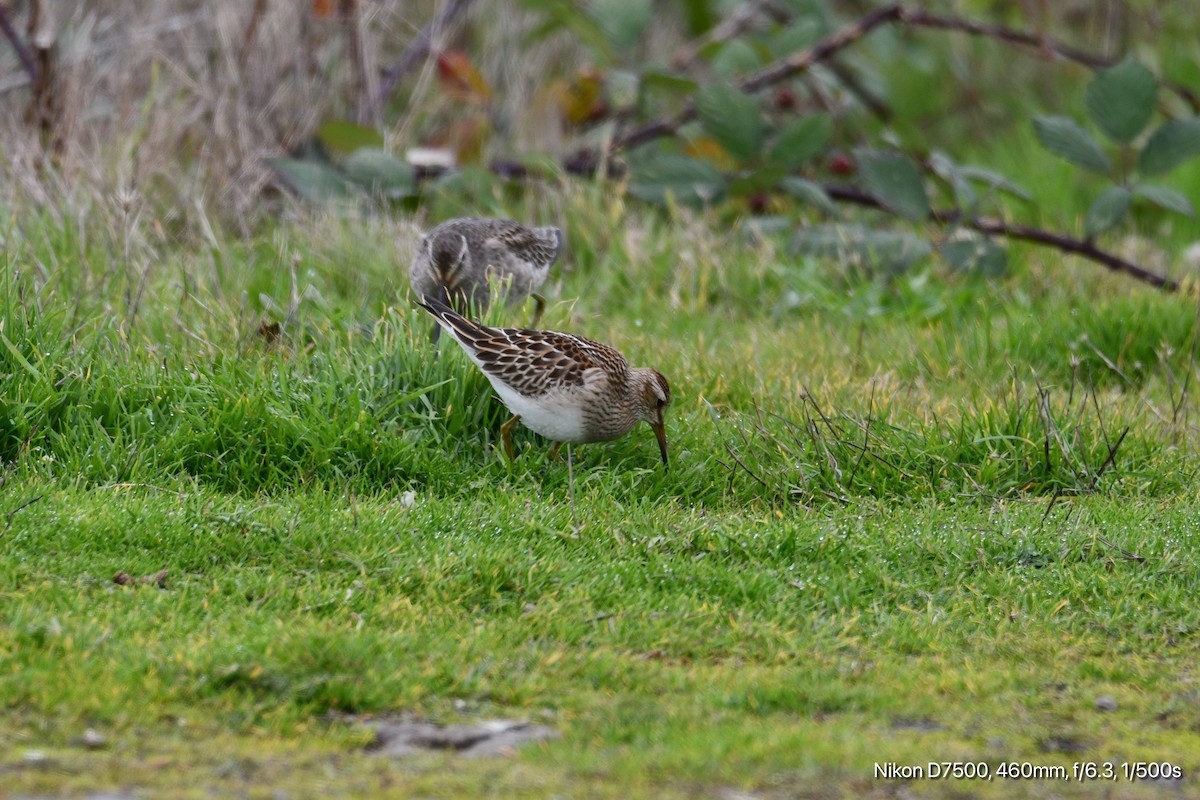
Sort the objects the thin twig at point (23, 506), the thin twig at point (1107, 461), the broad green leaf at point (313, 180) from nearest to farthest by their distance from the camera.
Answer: the thin twig at point (23, 506), the thin twig at point (1107, 461), the broad green leaf at point (313, 180)

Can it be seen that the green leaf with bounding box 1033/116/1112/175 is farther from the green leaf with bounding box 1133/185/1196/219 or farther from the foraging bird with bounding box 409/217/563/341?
the foraging bird with bounding box 409/217/563/341

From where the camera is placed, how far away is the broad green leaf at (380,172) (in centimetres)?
1002

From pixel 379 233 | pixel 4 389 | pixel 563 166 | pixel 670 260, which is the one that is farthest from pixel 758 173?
pixel 4 389

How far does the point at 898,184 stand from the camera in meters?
9.59

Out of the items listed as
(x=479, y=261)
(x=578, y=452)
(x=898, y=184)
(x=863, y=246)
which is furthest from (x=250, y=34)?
(x=578, y=452)

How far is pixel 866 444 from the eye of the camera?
256 inches

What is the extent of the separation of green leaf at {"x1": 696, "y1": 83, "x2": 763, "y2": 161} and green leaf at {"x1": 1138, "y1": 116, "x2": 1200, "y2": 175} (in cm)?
257

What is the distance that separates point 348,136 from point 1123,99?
5.26 meters

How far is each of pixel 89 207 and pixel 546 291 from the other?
9.54 feet

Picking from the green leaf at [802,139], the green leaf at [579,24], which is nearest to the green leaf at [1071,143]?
the green leaf at [802,139]

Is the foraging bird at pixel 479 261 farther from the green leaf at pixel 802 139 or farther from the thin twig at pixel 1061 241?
the thin twig at pixel 1061 241

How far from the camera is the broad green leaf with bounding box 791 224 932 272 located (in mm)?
9703

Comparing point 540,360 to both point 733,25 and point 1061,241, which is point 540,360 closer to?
point 1061,241

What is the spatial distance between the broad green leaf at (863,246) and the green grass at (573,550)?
119 cm
